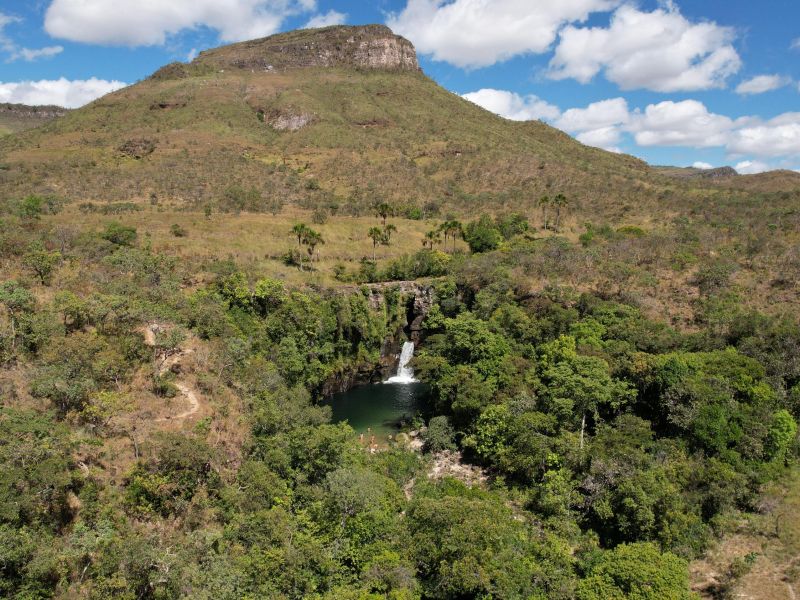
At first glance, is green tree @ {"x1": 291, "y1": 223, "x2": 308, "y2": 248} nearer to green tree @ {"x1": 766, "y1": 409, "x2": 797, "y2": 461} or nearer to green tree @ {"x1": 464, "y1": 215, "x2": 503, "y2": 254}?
green tree @ {"x1": 464, "y1": 215, "x2": 503, "y2": 254}

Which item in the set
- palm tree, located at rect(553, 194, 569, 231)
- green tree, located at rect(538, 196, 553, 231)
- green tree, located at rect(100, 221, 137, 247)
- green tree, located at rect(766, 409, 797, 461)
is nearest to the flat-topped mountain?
green tree, located at rect(538, 196, 553, 231)

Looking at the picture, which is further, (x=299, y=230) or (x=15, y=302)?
(x=299, y=230)

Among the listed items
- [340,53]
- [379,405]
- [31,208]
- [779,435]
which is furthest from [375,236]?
[340,53]

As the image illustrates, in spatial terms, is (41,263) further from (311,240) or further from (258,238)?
(311,240)

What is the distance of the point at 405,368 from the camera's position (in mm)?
60875

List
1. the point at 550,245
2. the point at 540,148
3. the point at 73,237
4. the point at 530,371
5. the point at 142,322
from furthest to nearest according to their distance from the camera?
the point at 540,148 < the point at 550,245 < the point at 73,237 < the point at 530,371 < the point at 142,322

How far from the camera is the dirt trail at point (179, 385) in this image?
3357 cm

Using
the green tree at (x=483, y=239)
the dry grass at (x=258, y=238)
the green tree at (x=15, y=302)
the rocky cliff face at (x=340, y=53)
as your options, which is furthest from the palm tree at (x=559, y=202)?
the rocky cliff face at (x=340, y=53)

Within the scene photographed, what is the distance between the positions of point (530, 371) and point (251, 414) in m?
23.7

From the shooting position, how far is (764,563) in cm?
2833

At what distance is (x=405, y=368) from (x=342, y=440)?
1138 inches

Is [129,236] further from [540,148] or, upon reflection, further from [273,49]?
[273,49]

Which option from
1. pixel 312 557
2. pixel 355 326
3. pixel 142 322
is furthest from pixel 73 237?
pixel 312 557

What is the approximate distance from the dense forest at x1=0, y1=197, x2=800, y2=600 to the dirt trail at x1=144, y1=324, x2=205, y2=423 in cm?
30
